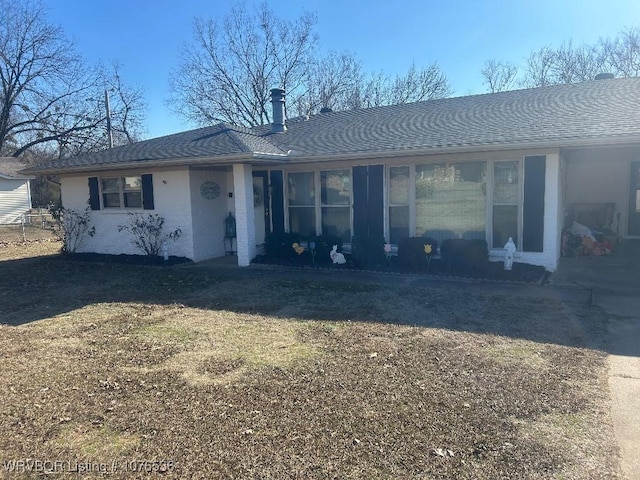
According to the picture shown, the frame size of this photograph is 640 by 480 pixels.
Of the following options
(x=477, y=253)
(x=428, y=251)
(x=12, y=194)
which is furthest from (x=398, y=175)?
(x=12, y=194)

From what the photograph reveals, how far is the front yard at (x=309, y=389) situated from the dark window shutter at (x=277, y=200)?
4.32m

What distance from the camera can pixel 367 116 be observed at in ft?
42.8

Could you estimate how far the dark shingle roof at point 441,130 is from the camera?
26.9ft

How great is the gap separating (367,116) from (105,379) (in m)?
10.6

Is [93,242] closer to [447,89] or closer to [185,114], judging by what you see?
[185,114]

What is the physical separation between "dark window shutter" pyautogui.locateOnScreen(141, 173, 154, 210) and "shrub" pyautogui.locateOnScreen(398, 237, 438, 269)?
6.38m

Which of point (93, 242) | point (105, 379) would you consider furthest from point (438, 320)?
point (93, 242)

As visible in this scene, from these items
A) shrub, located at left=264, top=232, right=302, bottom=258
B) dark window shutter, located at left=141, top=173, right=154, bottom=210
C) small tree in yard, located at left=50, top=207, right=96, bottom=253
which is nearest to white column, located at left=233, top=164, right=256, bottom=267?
shrub, located at left=264, top=232, right=302, bottom=258

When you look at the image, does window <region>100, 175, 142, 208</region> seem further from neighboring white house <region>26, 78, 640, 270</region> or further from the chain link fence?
the chain link fence

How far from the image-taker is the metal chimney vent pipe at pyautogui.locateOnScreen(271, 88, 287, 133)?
13.2 metres

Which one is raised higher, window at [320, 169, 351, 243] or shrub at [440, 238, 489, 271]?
window at [320, 169, 351, 243]

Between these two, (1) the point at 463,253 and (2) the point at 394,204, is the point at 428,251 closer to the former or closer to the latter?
(1) the point at 463,253

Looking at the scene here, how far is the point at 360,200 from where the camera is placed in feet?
33.6

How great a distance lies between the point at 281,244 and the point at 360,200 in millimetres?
2145
